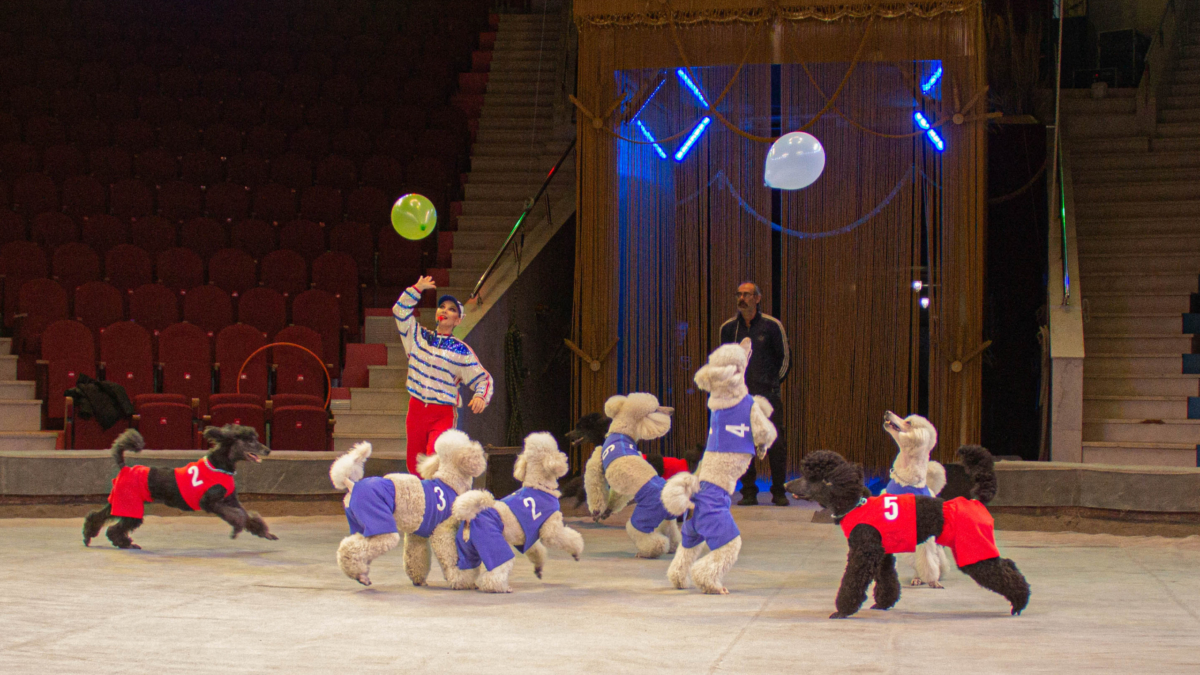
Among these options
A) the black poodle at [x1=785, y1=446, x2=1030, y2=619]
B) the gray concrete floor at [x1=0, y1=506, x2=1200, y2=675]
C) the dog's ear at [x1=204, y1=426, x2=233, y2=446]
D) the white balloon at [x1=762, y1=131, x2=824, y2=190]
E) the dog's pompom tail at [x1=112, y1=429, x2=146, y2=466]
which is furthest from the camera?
the white balloon at [x1=762, y1=131, x2=824, y2=190]

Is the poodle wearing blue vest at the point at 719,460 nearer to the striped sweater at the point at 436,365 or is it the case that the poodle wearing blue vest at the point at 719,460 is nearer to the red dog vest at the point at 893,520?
the red dog vest at the point at 893,520

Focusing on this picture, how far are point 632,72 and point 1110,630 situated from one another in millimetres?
5304

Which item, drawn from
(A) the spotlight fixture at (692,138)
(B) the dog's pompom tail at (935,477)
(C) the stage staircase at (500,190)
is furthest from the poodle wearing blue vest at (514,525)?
(A) the spotlight fixture at (692,138)

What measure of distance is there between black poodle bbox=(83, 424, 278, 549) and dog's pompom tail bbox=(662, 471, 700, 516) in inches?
83.8

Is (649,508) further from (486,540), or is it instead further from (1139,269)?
(1139,269)

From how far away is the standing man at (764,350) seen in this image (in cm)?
701

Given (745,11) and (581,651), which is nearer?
(581,651)

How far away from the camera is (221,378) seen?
866 centimetres

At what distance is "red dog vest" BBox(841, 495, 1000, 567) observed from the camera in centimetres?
430

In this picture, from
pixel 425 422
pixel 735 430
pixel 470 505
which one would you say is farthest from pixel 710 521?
pixel 425 422

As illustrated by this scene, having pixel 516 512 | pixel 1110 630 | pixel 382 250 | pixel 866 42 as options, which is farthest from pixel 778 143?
pixel 382 250

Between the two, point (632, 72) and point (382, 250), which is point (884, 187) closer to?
point (632, 72)

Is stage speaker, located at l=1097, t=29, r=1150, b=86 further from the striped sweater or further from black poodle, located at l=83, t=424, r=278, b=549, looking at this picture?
black poodle, located at l=83, t=424, r=278, b=549

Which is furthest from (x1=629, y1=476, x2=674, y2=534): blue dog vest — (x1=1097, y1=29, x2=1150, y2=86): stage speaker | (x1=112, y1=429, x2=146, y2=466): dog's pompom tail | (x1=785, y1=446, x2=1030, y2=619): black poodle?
(x1=1097, y1=29, x2=1150, y2=86): stage speaker
